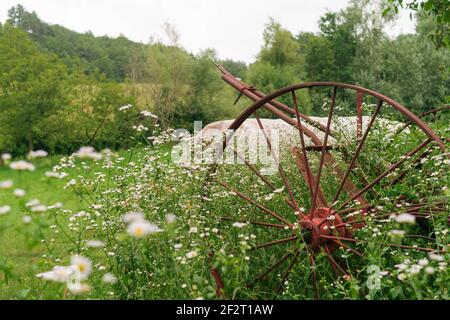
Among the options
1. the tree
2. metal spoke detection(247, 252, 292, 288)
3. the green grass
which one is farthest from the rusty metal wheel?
the tree

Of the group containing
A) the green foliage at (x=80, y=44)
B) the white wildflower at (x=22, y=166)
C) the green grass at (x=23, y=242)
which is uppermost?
the green foliage at (x=80, y=44)

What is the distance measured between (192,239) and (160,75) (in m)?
21.0

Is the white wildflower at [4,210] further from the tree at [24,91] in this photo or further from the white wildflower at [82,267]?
the tree at [24,91]

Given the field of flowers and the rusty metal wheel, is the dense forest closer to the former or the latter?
the rusty metal wheel

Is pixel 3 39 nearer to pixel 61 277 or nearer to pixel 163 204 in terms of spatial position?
pixel 163 204

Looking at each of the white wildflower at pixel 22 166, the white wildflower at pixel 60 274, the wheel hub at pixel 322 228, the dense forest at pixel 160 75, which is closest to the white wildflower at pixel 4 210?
the white wildflower at pixel 22 166

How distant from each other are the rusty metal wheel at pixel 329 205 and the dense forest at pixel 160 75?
2.29m

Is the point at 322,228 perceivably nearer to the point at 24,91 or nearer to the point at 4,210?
the point at 4,210

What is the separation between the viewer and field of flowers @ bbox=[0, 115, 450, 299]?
89.0 inches

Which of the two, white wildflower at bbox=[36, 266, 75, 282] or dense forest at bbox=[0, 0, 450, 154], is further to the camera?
dense forest at bbox=[0, 0, 450, 154]

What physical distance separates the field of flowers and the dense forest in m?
3.02

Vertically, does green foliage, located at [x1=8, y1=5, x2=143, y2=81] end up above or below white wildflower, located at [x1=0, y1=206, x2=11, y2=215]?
above

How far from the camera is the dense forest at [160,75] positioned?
15.4m
